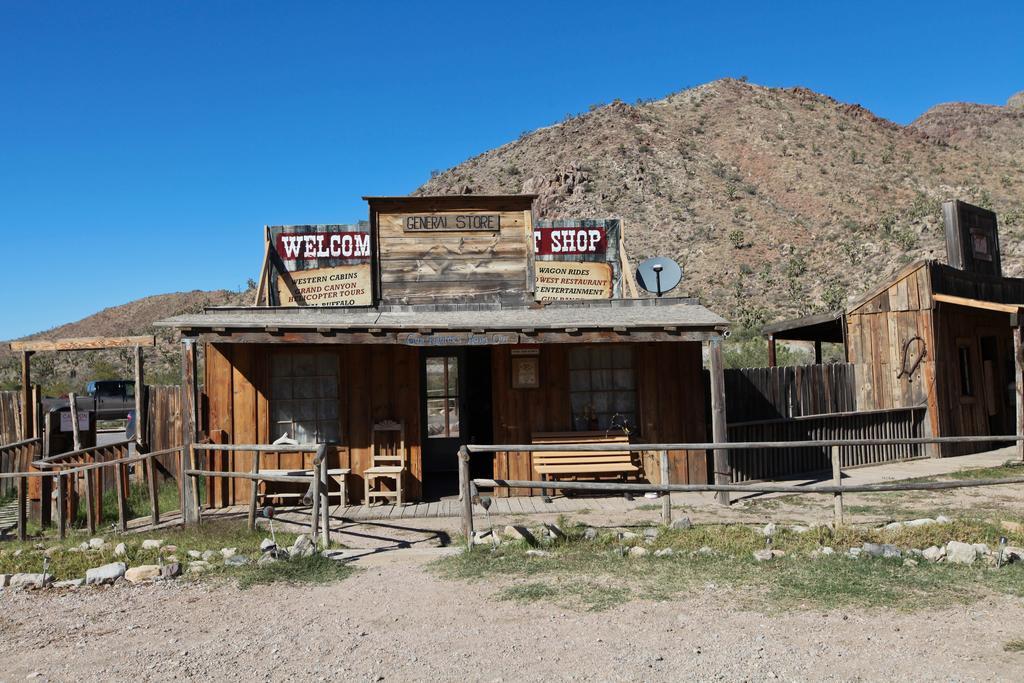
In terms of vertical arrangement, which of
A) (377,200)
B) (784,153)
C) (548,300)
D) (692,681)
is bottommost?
(692,681)

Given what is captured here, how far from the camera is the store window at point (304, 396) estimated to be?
10.2 m

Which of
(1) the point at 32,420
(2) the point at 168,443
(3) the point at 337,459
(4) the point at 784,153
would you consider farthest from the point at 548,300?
(4) the point at 784,153

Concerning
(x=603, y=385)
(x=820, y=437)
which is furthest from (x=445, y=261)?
(x=820, y=437)

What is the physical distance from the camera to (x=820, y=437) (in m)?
13.0

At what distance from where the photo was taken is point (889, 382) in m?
13.9

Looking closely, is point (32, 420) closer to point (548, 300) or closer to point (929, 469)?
point (548, 300)

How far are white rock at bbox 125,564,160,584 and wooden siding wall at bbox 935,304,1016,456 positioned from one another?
12.9m

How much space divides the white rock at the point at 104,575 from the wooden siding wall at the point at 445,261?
6474 millimetres

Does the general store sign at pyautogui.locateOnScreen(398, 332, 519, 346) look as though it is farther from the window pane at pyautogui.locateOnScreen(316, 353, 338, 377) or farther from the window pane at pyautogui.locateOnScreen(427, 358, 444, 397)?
the window pane at pyautogui.locateOnScreen(427, 358, 444, 397)

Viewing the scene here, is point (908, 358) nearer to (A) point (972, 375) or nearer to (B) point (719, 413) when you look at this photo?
(A) point (972, 375)

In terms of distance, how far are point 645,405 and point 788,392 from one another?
11.4 feet

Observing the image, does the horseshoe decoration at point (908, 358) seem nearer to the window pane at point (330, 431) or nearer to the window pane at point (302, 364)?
the window pane at point (330, 431)

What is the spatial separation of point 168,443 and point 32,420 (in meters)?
2.41

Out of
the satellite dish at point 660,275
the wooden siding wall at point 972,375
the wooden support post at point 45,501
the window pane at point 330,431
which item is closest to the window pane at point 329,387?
the window pane at point 330,431
